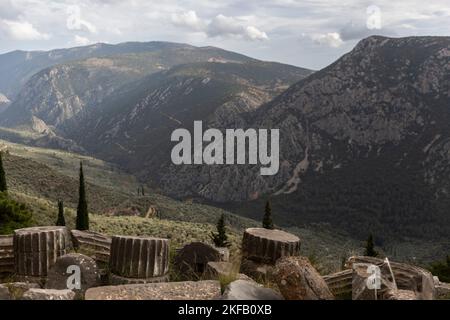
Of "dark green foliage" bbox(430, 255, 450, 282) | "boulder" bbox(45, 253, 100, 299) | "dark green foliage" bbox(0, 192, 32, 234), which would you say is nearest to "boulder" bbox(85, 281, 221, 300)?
"boulder" bbox(45, 253, 100, 299)

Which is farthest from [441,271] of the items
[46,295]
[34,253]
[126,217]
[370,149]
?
[370,149]

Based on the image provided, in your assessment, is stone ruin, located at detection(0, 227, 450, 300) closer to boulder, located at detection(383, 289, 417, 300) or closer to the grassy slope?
boulder, located at detection(383, 289, 417, 300)

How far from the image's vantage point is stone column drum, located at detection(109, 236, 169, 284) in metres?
10.2

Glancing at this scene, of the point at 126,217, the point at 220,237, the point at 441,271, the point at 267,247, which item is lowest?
the point at 126,217

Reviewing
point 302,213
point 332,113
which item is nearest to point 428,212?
point 302,213

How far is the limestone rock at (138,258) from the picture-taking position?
10.3 meters

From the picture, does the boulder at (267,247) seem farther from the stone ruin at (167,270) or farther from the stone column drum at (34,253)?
the stone column drum at (34,253)

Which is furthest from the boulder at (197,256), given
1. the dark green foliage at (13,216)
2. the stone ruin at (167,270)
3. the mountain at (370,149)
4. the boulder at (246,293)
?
the mountain at (370,149)

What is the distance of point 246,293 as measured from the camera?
6949mm

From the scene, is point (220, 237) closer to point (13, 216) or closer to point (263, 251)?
point (13, 216)

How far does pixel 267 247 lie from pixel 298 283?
15.2 ft

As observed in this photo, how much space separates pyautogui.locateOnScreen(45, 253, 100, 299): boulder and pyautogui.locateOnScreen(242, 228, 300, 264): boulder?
4.28 metres
